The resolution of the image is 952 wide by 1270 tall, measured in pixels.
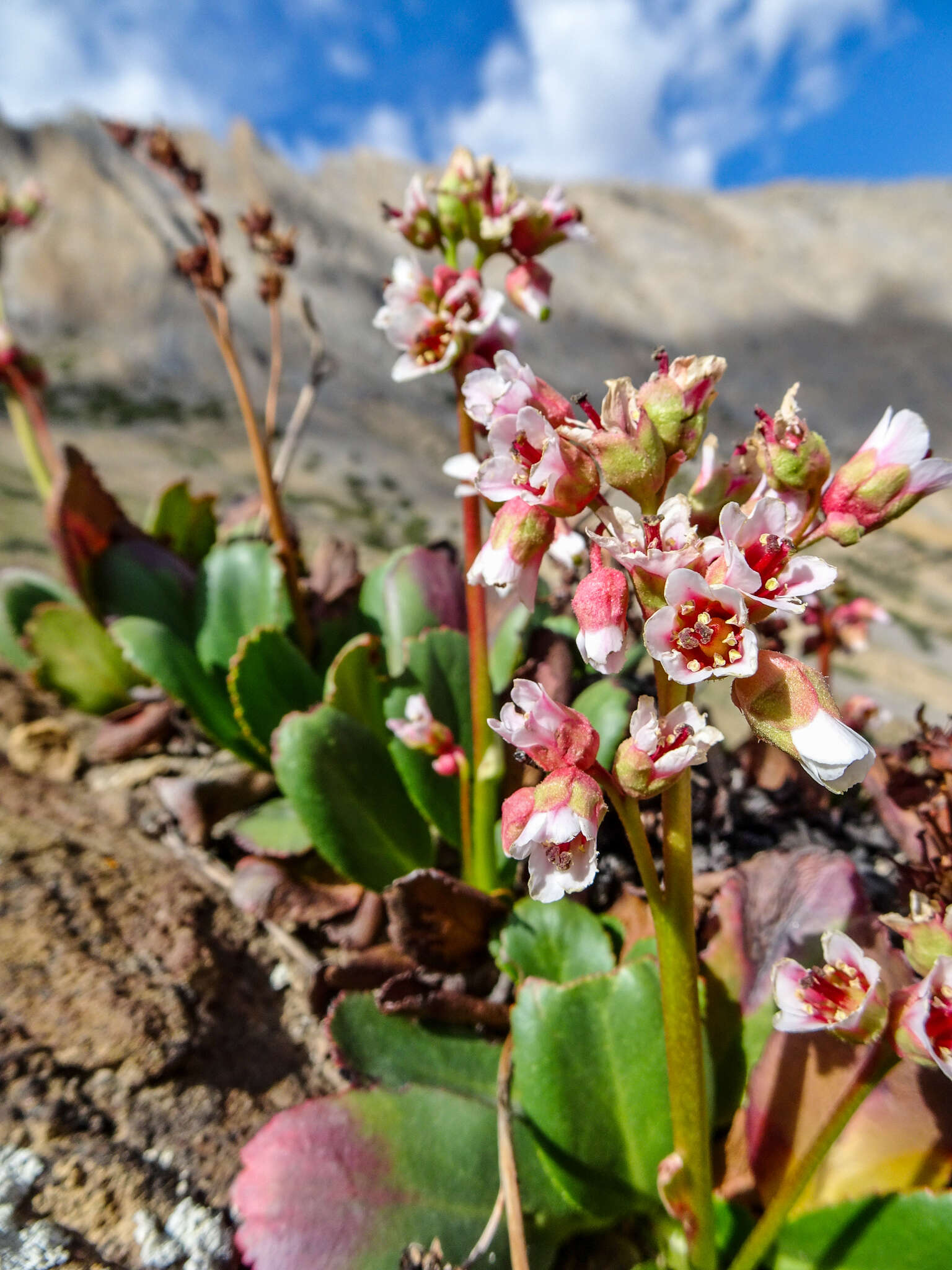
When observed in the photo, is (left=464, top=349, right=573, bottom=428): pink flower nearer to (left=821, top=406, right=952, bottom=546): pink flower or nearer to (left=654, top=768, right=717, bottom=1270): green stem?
(left=821, top=406, right=952, bottom=546): pink flower

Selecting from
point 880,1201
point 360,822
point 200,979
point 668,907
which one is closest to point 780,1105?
point 880,1201

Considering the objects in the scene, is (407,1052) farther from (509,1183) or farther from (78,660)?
(78,660)

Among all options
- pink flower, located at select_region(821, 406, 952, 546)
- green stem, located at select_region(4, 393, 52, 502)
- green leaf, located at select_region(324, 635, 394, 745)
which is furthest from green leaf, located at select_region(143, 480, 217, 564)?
pink flower, located at select_region(821, 406, 952, 546)

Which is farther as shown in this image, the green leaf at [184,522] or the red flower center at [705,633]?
the green leaf at [184,522]

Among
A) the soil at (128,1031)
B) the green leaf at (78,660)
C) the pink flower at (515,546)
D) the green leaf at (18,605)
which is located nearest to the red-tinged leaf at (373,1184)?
the soil at (128,1031)

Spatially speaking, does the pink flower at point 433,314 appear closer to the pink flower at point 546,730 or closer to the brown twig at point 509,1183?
the pink flower at point 546,730
